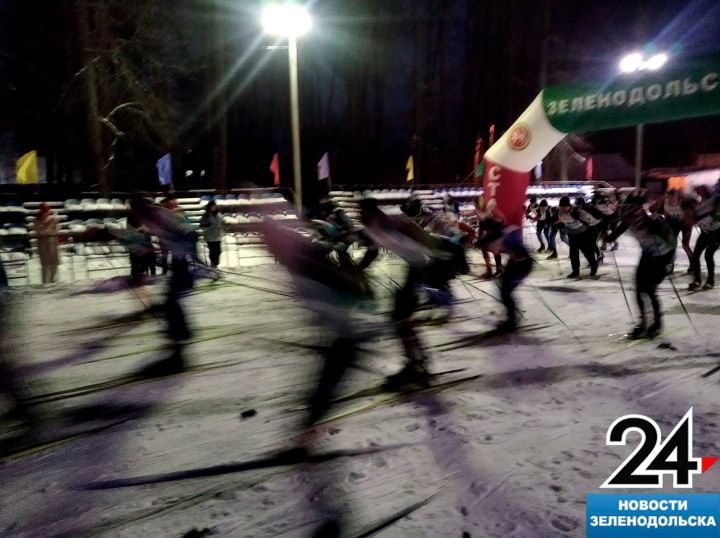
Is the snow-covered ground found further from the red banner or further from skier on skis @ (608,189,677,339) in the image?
the red banner

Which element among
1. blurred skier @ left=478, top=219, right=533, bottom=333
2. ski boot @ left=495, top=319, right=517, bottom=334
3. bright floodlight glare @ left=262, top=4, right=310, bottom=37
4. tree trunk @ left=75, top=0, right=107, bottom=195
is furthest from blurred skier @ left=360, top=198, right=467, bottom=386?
tree trunk @ left=75, top=0, right=107, bottom=195

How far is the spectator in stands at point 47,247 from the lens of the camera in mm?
12117

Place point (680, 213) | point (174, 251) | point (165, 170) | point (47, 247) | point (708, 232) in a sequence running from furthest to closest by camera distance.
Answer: point (165, 170) → point (47, 247) → point (680, 213) → point (708, 232) → point (174, 251)

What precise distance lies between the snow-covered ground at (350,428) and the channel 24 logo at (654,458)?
0.07m

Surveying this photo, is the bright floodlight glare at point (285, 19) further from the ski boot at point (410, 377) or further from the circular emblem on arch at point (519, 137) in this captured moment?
the ski boot at point (410, 377)

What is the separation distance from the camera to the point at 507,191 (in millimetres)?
10891

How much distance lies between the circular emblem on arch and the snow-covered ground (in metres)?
3.96

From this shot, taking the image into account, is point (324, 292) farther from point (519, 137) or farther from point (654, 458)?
point (519, 137)

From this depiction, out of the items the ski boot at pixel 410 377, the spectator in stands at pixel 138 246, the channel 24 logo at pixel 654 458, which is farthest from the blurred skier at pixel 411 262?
the spectator in stands at pixel 138 246

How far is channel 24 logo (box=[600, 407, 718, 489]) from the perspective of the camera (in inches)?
136

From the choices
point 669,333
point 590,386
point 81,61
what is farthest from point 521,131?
point 81,61

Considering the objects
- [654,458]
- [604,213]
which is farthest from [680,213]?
[654,458]

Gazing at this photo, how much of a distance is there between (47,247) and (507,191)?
31.4 feet

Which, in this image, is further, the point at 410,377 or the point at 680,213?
the point at 680,213
